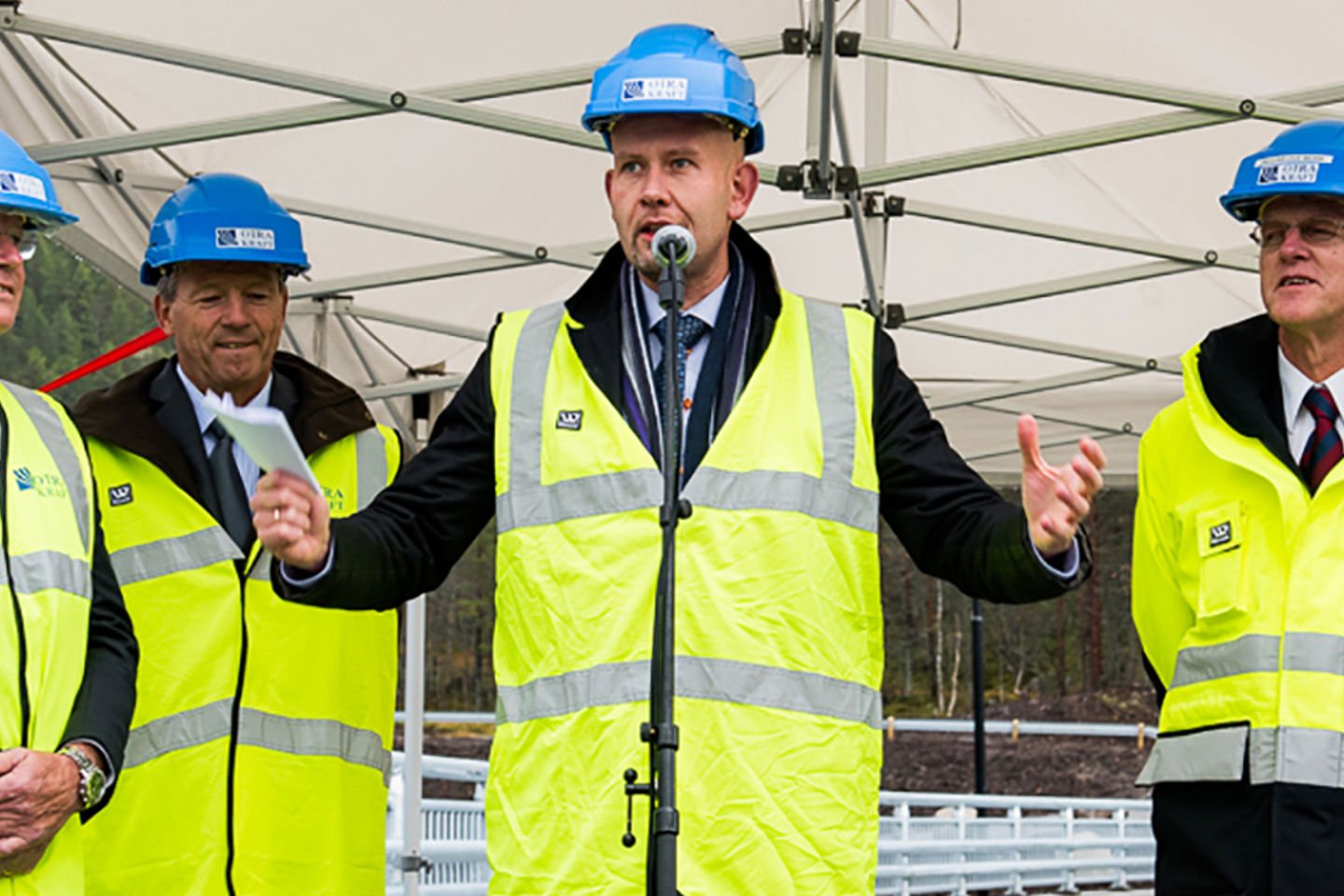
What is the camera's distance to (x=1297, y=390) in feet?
14.7

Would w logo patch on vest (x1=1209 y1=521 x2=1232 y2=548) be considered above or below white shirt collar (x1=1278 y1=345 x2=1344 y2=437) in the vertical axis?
below

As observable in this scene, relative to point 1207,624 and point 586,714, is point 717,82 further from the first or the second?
point 1207,624

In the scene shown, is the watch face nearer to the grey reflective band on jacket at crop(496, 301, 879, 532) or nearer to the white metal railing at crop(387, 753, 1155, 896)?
the grey reflective band on jacket at crop(496, 301, 879, 532)

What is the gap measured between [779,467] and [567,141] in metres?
2.63

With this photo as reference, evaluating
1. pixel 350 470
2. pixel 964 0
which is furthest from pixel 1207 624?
pixel 964 0

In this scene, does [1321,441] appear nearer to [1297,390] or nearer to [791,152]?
[1297,390]

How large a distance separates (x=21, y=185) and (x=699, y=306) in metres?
1.34

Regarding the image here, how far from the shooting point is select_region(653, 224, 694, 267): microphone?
333 cm

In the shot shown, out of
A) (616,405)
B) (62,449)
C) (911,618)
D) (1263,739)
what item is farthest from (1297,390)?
(911,618)

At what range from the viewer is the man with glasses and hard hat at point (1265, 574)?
422 centimetres

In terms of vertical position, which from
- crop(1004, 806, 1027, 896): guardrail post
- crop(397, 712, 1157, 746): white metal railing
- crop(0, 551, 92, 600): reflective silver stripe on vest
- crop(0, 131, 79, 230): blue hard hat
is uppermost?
crop(0, 131, 79, 230): blue hard hat

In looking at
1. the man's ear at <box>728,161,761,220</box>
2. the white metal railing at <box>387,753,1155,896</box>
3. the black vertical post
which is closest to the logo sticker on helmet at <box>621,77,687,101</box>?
the man's ear at <box>728,161,761,220</box>

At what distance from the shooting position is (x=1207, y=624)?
440 cm

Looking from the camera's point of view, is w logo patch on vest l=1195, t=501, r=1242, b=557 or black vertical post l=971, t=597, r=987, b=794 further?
black vertical post l=971, t=597, r=987, b=794
